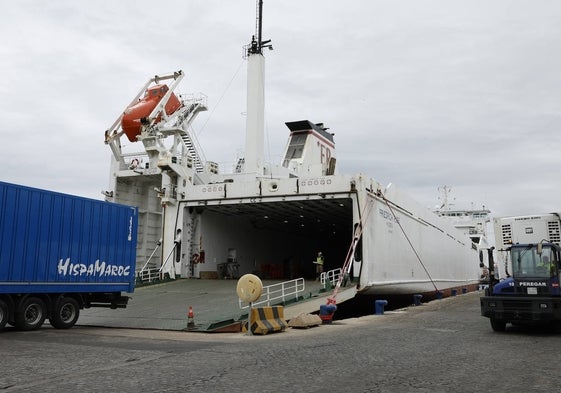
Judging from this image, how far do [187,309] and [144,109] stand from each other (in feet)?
51.9

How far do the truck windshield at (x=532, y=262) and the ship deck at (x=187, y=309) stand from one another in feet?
21.8

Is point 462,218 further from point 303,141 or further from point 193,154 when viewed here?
point 193,154

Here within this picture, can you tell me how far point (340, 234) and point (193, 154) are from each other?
64.8 ft

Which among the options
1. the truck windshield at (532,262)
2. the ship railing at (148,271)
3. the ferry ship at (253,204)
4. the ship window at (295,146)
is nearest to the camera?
the truck windshield at (532,262)

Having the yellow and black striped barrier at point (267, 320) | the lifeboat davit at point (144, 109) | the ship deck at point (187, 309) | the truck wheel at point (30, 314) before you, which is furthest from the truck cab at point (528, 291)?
the lifeboat davit at point (144, 109)

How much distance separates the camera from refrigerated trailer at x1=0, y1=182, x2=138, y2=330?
40.0 ft

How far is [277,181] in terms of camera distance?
23.0 m

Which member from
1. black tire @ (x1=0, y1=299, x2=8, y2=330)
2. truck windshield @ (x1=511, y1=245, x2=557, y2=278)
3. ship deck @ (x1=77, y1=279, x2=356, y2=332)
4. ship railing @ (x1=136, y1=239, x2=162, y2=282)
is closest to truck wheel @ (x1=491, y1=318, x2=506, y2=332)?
truck windshield @ (x1=511, y1=245, x2=557, y2=278)

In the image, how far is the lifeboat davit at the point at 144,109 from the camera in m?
28.2

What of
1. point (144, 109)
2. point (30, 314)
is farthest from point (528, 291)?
point (144, 109)

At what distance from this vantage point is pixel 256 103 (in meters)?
28.8

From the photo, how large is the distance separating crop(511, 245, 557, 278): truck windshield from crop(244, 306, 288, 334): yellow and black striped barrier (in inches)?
254

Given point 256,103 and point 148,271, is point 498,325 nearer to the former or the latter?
point 148,271

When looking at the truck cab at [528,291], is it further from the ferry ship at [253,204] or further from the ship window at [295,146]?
the ship window at [295,146]
